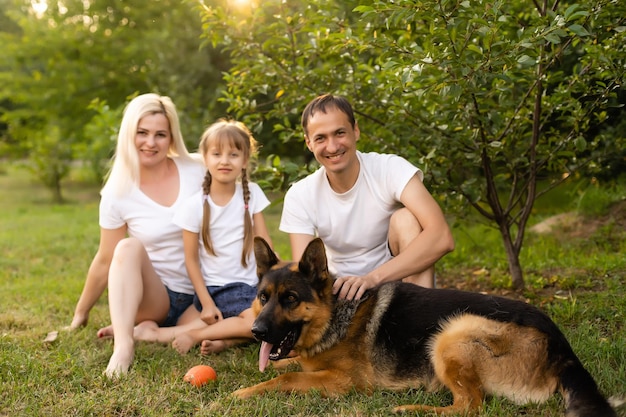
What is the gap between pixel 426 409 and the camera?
10.1 ft

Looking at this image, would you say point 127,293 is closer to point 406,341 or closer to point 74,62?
point 406,341

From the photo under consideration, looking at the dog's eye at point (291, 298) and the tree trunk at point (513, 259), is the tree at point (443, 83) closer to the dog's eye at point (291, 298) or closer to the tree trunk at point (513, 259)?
the tree trunk at point (513, 259)

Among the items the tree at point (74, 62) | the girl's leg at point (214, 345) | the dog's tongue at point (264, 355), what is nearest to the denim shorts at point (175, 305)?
the girl's leg at point (214, 345)

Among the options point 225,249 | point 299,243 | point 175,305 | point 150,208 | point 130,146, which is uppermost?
point 130,146

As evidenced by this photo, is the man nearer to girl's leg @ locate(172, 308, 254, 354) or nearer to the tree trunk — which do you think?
girl's leg @ locate(172, 308, 254, 354)

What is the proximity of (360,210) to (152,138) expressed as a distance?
1.85 m

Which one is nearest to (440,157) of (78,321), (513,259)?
(513,259)

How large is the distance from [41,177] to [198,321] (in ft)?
44.0

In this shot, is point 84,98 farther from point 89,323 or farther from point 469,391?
point 469,391

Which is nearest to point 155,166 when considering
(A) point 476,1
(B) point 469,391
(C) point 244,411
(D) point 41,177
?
(C) point 244,411

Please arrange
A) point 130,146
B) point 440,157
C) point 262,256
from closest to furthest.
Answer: point 262,256 < point 130,146 < point 440,157

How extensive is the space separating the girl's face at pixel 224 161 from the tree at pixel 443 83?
0.84m

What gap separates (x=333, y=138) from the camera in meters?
3.97

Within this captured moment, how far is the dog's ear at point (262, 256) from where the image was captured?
3766 millimetres
